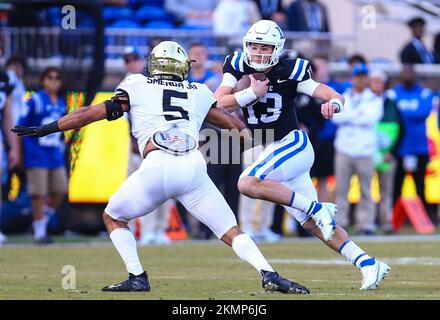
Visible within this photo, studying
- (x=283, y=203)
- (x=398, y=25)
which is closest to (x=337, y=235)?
(x=283, y=203)

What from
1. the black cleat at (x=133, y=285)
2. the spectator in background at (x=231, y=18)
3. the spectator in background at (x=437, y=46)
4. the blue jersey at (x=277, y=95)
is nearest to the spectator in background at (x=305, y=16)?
the spectator in background at (x=231, y=18)

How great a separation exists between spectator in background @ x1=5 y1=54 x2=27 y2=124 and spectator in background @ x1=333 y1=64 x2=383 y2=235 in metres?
3.88

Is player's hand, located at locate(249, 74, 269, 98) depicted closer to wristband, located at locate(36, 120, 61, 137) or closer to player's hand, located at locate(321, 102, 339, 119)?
player's hand, located at locate(321, 102, 339, 119)

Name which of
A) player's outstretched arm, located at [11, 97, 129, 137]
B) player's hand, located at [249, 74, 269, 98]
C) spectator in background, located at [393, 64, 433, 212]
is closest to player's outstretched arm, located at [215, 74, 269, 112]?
player's hand, located at [249, 74, 269, 98]

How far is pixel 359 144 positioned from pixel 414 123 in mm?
1307

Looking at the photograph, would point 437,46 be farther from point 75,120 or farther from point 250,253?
point 75,120

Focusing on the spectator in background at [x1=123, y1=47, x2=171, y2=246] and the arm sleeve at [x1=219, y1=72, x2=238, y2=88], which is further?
the spectator in background at [x1=123, y1=47, x2=171, y2=246]

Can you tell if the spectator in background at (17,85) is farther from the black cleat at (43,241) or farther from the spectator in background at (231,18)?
the spectator in background at (231,18)

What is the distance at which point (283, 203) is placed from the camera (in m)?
8.58

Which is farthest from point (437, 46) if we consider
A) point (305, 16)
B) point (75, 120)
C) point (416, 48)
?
point (75, 120)

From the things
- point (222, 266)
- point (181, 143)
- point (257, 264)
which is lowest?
point (222, 266)

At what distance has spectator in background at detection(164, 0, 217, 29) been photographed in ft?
65.2
